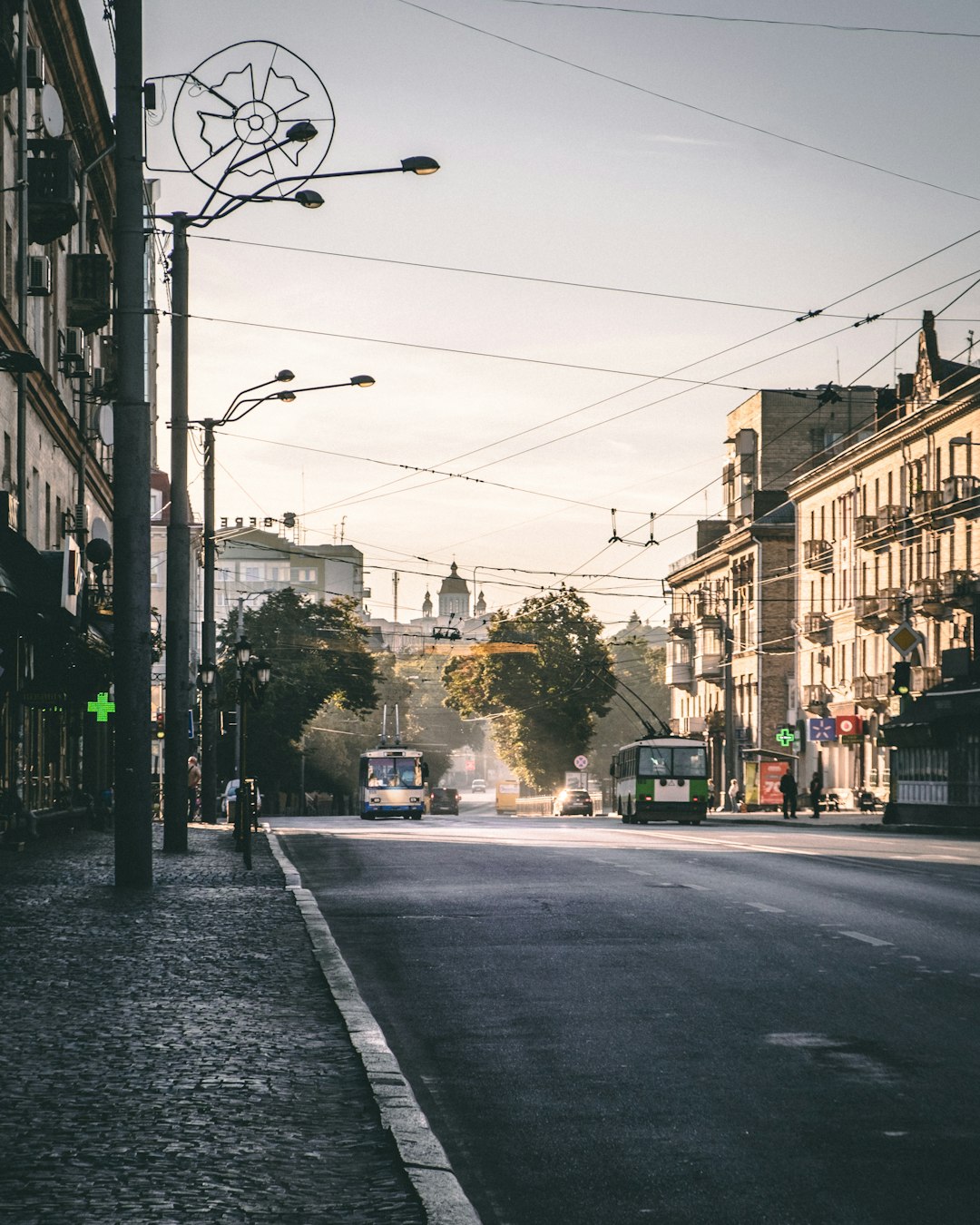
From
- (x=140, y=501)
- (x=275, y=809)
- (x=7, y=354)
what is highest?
(x=7, y=354)

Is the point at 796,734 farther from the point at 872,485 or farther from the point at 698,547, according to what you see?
the point at 698,547

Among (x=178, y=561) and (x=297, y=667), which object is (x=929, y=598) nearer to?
(x=297, y=667)

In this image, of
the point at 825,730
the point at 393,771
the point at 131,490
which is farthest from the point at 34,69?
the point at 393,771

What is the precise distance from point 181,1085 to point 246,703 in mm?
20338

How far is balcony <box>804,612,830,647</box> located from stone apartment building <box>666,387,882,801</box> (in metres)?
5.05

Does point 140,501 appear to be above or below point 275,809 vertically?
above

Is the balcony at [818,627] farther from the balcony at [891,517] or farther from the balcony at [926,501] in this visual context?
the balcony at [926,501]

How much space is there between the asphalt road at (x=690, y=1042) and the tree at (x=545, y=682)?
3064 inches

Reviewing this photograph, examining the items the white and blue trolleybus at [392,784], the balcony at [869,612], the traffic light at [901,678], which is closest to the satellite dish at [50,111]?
the traffic light at [901,678]

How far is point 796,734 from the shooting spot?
7594 cm

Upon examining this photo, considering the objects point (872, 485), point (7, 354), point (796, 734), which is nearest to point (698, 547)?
point (796, 734)

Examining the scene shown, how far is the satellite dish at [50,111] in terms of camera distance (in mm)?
32000

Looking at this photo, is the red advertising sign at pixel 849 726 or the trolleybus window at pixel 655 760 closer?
→ the trolleybus window at pixel 655 760

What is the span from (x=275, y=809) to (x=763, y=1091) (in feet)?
257
